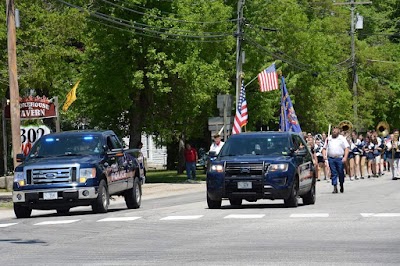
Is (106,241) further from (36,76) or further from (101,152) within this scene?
(36,76)

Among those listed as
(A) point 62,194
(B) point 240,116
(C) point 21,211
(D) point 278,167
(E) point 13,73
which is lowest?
(C) point 21,211

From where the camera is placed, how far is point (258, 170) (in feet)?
79.8

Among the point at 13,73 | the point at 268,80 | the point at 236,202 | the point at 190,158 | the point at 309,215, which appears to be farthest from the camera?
the point at 268,80

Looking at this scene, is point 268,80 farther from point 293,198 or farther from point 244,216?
point 244,216

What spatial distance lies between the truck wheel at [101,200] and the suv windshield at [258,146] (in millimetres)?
2688

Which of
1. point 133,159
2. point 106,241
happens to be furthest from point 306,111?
point 106,241

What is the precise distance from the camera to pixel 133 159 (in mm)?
27703

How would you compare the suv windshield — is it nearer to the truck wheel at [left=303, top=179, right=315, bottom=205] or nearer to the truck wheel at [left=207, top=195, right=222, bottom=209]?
the truck wheel at [left=207, top=195, right=222, bottom=209]

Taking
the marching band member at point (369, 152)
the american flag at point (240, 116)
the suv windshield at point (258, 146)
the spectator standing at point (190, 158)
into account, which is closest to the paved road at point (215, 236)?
the suv windshield at point (258, 146)

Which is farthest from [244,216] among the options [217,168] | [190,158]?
[190,158]

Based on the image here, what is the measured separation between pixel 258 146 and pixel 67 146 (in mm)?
4169

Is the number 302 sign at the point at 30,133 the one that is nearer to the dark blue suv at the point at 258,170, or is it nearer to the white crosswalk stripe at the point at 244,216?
the dark blue suv at the point at 258,170

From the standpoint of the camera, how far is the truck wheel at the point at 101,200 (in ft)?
80.1

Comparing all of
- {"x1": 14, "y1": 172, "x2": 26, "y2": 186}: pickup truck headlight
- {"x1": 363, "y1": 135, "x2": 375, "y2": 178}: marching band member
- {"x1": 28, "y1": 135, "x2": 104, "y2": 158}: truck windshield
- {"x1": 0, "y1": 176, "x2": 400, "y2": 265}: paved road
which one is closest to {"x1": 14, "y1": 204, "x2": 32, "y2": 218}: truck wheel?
{"x1": 0, "y1": 176, "x2": 400, "y2": 265}: paved road
